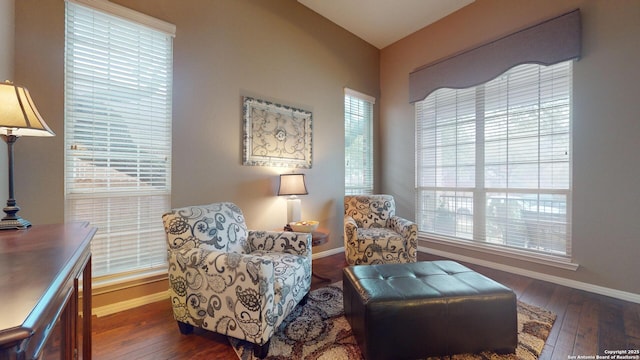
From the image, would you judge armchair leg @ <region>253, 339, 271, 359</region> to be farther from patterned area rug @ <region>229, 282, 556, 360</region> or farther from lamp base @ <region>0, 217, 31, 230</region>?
lamp base @ <region>0, 217, 31, 230</region>

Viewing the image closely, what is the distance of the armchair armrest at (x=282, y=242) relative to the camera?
2005mm

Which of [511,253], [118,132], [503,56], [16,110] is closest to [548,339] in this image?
[511,253]

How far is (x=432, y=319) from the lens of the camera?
139 cm

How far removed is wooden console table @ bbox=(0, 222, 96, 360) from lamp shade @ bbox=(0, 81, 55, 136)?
1.51 feet

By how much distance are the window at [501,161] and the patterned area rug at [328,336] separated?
1.06m

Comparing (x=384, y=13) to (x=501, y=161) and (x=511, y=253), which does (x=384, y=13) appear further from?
(x=511, y=253)

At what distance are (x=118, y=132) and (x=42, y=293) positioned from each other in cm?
188

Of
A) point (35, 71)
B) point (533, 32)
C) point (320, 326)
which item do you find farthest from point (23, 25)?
point (533, 32)

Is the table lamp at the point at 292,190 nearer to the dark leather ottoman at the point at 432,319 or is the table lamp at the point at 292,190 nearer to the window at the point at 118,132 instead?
the window at the point at 118,132

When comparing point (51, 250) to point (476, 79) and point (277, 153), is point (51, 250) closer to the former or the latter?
point (277, 153)

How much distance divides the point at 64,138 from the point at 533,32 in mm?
4260

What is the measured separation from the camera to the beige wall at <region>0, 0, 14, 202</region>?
146 cm

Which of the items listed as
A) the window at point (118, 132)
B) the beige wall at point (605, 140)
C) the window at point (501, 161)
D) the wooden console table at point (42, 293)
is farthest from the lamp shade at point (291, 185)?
the beige wall at point (605, 140)

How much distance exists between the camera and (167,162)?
220cm
